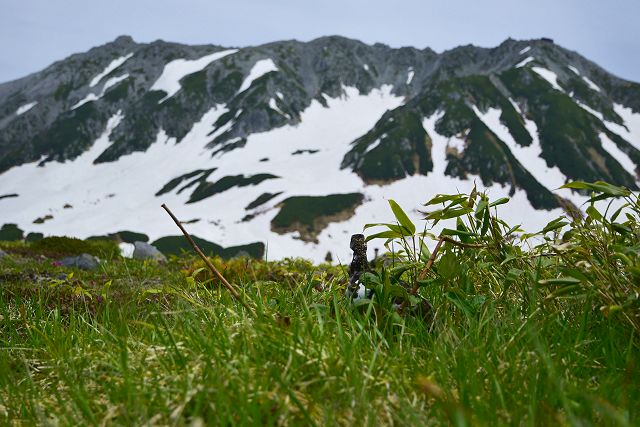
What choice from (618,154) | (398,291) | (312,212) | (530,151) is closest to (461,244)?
(398,291)

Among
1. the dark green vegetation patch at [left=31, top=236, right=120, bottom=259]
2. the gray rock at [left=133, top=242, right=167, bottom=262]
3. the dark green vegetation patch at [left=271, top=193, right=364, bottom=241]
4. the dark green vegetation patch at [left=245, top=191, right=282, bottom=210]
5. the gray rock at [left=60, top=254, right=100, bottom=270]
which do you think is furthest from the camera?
the dark green vegetation patch at [left=245, top=191, right=282, bottom=210]

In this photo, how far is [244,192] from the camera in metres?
144

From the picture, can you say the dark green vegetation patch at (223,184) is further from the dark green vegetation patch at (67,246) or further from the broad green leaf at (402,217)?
the broad green leaf at (402,217)

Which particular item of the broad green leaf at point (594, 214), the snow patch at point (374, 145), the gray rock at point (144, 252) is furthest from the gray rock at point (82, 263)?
the snow patch at point (374, 145)

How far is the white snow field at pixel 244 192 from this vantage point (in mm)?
117938

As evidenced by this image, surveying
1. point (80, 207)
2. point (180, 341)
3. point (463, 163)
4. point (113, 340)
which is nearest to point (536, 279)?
point (180, 341)

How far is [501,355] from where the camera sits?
232cm

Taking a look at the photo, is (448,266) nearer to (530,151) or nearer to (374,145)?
(374,145)

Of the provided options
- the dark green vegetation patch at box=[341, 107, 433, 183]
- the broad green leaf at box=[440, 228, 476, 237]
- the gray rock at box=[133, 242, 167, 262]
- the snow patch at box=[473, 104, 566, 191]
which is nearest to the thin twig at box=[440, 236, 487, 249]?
the broad green leaf at box=[440, 228, 476, 237]

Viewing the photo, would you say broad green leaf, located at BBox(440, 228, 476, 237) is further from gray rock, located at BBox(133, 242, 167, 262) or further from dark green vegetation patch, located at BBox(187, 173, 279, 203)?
dark green vegetation patch, located at BBox(187, 173, 279, 203)

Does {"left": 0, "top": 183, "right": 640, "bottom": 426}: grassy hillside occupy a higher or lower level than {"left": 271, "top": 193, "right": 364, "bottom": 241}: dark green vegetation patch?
higher

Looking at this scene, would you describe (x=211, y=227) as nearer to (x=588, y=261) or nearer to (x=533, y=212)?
(x=533, y=212)

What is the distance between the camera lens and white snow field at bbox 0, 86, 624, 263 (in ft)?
387

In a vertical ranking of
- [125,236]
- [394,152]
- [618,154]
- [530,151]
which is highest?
[618,154]
